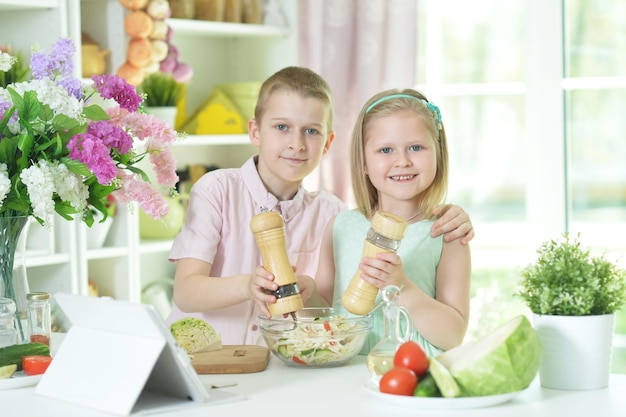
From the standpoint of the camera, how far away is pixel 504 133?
11.7 ft

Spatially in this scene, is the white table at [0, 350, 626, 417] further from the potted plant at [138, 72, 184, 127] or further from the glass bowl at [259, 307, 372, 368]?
the potted plant at [138, 72, 184, 127]

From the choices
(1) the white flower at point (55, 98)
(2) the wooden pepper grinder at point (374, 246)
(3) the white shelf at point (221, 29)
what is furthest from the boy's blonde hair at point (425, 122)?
(3) the white shelf at point (221, 29)

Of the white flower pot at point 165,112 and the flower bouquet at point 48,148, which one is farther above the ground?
the white flower pot at point 165,112

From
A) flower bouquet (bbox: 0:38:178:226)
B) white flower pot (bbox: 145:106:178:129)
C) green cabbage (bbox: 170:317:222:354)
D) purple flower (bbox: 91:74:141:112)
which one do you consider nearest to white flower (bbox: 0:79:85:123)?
flower bouquet (bbox: 0:38:178:226)

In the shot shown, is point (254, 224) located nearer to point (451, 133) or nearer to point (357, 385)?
point (357, 385)

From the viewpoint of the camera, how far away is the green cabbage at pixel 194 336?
5.82 feet

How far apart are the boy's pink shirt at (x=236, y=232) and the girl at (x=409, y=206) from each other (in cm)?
23

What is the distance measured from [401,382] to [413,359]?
4 centimetres

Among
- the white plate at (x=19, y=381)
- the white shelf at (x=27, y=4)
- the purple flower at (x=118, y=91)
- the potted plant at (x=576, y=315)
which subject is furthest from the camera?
the white shelf at (x=27, y=4)

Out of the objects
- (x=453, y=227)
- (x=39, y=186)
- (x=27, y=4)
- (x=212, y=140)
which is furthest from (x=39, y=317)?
(x=212, y=140)

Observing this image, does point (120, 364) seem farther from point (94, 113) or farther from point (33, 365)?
point (94, 113)

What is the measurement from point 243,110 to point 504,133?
0.98 m

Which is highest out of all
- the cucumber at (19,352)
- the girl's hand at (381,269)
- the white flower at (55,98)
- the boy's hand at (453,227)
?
the white flower at (55,98)

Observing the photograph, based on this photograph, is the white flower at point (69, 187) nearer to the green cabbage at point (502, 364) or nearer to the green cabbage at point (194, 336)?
the green cabbage at point (194, 336)
